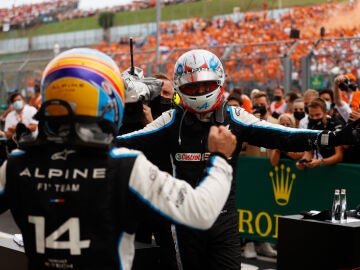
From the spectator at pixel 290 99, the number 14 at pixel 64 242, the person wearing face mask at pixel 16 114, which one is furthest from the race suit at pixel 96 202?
the person wearing face mask at pixel 16 114

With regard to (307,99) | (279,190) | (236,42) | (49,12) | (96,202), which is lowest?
(279,190)

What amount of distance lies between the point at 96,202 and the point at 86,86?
40 centimetres

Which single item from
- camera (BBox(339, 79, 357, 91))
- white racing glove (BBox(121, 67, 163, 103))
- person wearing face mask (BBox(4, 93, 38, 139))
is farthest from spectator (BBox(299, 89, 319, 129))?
person wearing face mask (BBox(4, 93, 38, 139))

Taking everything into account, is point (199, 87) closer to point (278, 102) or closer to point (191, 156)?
point (191, 156)

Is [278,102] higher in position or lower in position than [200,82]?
lower

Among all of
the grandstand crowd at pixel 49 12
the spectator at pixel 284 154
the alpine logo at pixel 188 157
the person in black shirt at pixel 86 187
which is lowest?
the spectator at pixel 284 154

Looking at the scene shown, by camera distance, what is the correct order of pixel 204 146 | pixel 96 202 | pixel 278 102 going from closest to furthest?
pixel 96 202
pixel 204 146
pixel 278 102

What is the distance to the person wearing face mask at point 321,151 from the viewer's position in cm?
834

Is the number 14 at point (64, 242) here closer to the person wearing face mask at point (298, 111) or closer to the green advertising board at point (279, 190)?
the green advertising board at point (279, 190)

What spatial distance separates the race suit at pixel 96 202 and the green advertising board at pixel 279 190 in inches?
219

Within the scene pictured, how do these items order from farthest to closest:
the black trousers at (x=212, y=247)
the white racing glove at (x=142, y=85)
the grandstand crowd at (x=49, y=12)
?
the grandstand crowd at (x=49, y=12) → the white racing glove at (x=142, y=85) → the black trousers at (x=212, y=247)

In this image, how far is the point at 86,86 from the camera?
2664mm

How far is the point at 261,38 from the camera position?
74.3ft

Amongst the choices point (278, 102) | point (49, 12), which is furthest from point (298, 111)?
point (49, 12)
